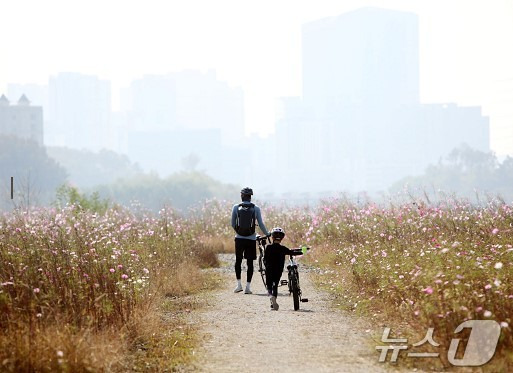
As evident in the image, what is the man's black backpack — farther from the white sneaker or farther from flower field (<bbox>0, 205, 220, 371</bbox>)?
the white sneaker

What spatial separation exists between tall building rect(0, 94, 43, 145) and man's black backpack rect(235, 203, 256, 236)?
481 feet

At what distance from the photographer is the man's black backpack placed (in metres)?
14.5

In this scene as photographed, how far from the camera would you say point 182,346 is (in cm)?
934

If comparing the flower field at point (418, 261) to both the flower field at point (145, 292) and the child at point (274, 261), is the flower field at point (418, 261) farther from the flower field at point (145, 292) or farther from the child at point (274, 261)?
the child at point (274, 261)

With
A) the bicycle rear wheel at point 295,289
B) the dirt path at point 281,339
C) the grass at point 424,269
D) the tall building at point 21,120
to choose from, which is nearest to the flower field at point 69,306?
the dirt path at point 281,339

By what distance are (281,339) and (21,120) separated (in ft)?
508

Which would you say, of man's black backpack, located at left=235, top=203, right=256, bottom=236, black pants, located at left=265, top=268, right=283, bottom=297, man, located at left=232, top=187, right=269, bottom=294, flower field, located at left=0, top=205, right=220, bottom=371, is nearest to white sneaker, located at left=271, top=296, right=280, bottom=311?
black pants, located at left=265, top=268, right=283, bottom=297

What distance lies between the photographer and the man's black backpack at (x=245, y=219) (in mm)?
14453

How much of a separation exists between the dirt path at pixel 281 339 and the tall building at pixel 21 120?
488 ft

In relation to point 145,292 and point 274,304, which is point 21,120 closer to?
point 274,304

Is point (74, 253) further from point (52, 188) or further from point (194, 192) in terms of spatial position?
point (194, 192)

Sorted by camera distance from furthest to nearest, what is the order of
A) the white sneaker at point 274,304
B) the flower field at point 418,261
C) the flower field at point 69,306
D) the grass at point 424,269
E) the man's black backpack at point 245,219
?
the man's black backpack at point 245,219 < the white sneaker at point 274,304 < the flower field at point 418,261 < the grass at point 424,269 < the flower field at point 69,306

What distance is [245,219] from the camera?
47.4 ft

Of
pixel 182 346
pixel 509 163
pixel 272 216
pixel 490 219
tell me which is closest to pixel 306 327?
pixel 182 346
